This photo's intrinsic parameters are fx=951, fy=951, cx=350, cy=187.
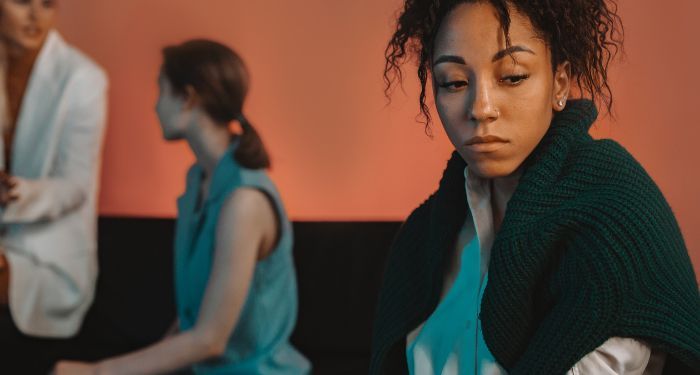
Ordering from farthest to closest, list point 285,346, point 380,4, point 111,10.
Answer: point 111,10, point 380,4, point 285,346

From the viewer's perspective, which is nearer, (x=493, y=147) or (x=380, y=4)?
(x=493, y=147)

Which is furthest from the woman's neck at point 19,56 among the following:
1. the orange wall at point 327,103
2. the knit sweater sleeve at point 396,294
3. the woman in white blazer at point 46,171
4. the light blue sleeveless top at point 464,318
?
the light blue sleeveless top at point 464,318

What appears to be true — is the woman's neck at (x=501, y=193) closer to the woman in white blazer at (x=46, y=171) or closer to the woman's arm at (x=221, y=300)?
the woman's arm at (x=221, y=300)

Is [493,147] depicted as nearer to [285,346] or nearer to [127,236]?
[285,346]

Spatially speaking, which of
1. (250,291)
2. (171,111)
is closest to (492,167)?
(250,291)

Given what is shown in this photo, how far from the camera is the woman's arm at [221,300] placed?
1749 millimetres

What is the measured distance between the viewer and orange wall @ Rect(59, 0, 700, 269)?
7.43 feet

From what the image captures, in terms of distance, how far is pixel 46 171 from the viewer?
2.54m

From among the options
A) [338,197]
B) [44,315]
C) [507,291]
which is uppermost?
[507,291]

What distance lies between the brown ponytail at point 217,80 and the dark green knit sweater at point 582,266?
1.14 meters

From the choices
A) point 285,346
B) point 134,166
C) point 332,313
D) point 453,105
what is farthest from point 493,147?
point 134,166

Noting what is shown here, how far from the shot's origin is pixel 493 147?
95 centimetres

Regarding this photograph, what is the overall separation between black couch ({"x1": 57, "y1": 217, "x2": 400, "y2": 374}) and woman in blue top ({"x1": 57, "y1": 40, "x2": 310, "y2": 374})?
298 mm

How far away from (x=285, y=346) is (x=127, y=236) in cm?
88
